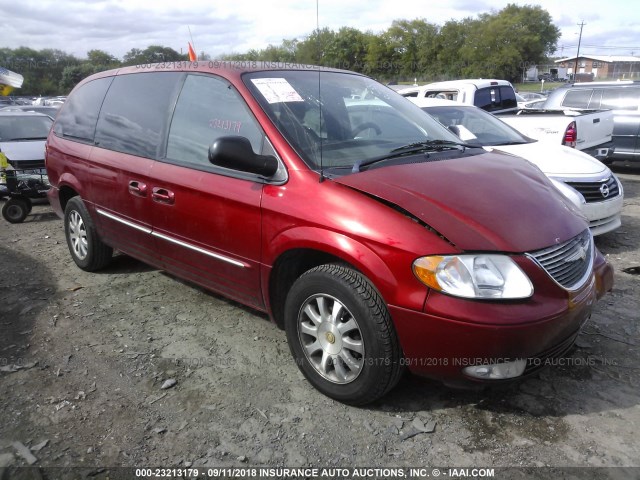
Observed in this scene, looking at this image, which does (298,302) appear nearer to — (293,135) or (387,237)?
(387,237)

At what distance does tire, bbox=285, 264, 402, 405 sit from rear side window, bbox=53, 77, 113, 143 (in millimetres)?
2766

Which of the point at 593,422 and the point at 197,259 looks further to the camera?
the point at 197,259

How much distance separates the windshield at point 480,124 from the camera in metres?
6.31

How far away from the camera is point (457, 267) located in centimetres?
237

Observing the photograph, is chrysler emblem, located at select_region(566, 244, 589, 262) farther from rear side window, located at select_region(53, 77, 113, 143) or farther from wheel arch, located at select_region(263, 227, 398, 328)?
rear side window, located at select_region(53, 77, 113, 143)

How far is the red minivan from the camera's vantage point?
240 centimetres

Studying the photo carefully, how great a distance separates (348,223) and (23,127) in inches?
368

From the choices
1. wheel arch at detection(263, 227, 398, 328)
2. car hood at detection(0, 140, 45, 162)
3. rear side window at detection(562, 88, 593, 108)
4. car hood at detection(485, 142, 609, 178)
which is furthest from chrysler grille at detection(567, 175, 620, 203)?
car hood at detection(0, 140, 45, 162)

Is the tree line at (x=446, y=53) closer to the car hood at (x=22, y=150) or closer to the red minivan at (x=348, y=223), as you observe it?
the car hood at (x=22, y=150)

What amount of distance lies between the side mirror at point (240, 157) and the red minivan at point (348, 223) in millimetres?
11

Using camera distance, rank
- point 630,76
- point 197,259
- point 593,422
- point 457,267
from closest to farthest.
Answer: point 457,267
point 593,422
point 197,259
point 630,76

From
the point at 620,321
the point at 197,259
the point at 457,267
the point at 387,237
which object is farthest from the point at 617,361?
the point at 197,259

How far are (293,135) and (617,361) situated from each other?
2420 mm

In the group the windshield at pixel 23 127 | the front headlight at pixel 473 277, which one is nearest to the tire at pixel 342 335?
the front headlight at pixel 473 277
